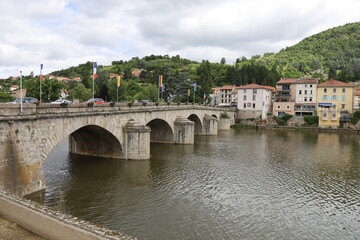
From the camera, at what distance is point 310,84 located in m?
90.9

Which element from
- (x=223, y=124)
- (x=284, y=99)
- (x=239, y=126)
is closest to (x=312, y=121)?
(x=284, y=99)

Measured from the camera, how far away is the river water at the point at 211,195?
18.5 m

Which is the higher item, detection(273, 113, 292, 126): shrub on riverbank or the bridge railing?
the bridge railing

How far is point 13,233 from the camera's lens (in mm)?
11422

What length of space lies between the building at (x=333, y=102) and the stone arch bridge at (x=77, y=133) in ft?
153

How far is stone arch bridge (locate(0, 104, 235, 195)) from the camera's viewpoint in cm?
1994

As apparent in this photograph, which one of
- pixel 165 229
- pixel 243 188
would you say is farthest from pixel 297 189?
pixel 165 229

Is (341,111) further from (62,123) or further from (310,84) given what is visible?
(62,123)

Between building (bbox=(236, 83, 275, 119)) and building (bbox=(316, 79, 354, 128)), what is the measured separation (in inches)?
606

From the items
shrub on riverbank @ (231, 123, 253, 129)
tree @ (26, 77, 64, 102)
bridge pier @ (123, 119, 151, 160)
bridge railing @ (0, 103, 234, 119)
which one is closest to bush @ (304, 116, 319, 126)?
shrub on riverbank @ (231, 123, 253, 129)

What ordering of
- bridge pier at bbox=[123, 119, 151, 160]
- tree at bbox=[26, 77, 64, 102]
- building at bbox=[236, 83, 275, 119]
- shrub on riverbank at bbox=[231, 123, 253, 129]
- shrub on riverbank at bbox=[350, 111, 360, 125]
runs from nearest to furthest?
bridge pier at bbox=[123, 119, 151, 160] < tree at bbox=[26, 77, 64, 102] < shrub on riverbank at bbox=[350, 111, 360, 125] < shrub on riverbank at bbox=[231, 123, 253, 129] < building at bbox=[236, 83, 275, 119]

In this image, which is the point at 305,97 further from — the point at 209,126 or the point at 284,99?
the point at 209,126

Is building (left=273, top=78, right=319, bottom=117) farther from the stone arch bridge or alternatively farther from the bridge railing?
the bridge railing

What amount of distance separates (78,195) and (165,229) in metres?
8.96
